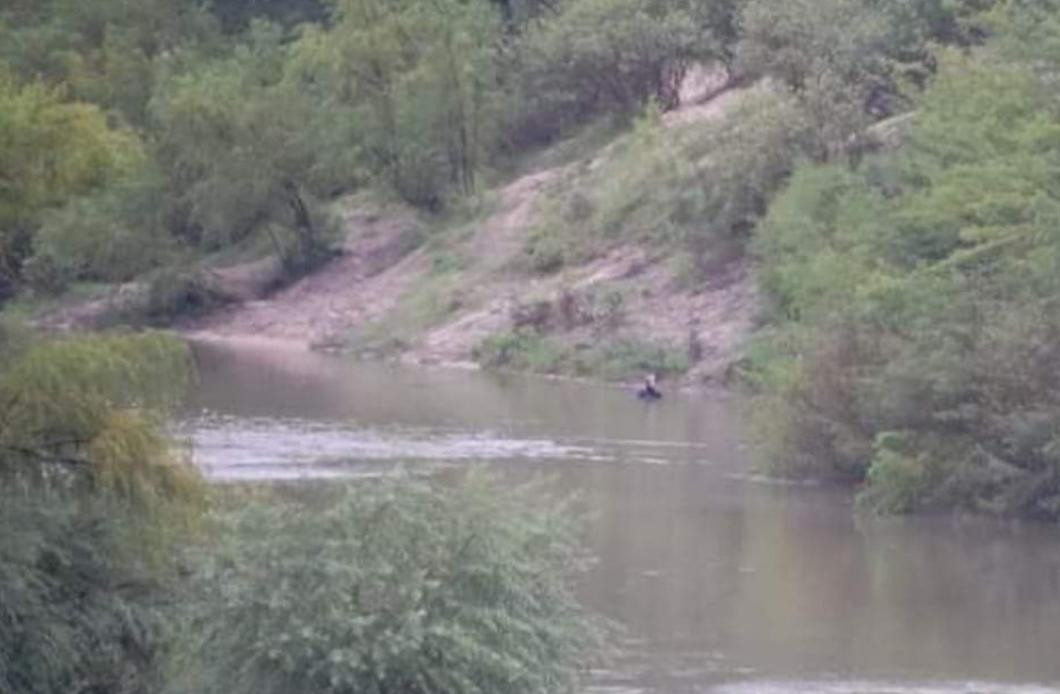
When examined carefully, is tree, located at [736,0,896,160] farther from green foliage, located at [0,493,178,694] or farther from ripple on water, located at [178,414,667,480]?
green foliage, located at [0,493,178,694]

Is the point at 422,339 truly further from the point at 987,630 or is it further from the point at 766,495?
the point at 987,630

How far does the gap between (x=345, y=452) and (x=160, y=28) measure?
49733 millimetres

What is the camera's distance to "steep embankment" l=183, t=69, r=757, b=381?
69.2m

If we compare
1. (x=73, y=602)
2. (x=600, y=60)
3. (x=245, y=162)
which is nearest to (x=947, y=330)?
(x=73, y=602)

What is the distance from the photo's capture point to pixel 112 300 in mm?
80812

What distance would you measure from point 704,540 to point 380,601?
19.4 metres

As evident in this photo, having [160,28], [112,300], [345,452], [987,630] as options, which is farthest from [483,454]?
[160,28]

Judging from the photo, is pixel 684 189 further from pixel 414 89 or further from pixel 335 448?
pixel 335 448

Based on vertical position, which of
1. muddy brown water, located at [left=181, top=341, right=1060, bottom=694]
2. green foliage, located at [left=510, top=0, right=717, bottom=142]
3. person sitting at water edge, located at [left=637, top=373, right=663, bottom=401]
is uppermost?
green foliage, located at [left=510, top=0, right=717, bottom=142]

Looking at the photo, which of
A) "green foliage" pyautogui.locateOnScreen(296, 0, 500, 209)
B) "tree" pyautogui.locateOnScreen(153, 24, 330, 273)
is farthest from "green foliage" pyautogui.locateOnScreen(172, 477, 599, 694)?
"green foliage" pyautogui.locateOnScreen(296, 0, 500, 209)

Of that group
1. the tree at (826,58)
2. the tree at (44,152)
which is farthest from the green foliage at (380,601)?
the tree at (826,58)

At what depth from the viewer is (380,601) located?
73.4 ft

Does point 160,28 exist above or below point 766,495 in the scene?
above

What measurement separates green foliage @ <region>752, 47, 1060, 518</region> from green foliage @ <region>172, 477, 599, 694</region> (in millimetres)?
21535
